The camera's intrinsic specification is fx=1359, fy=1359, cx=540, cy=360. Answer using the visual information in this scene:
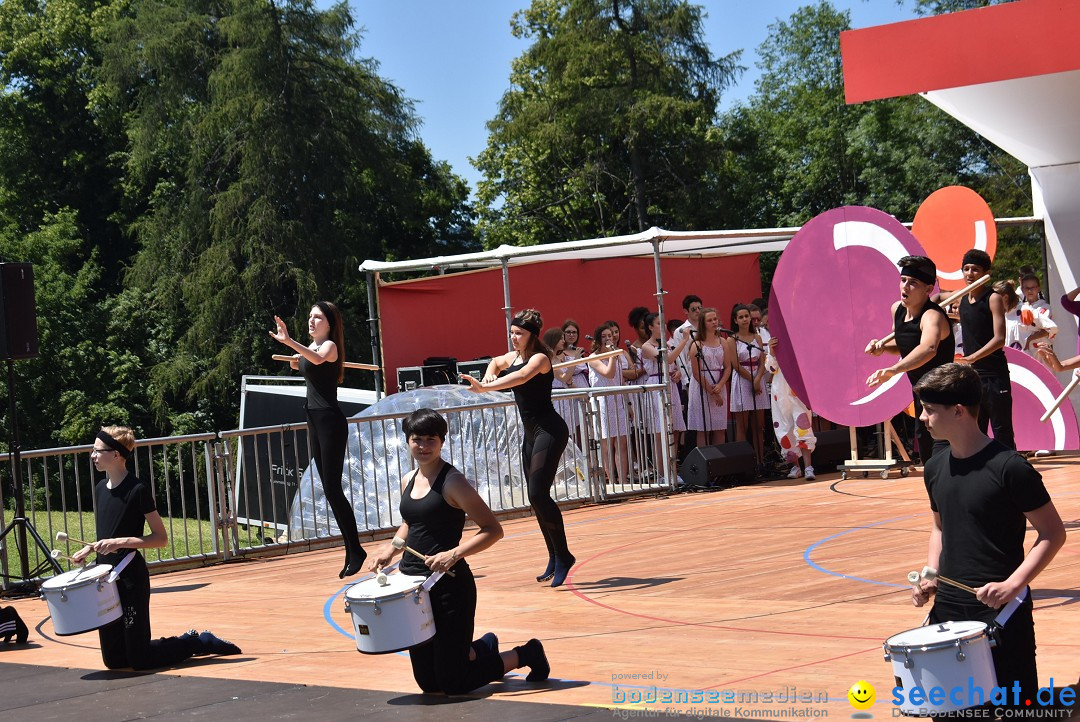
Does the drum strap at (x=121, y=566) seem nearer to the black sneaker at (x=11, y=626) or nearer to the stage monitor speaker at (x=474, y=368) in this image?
the black sneaker at (x=11, y=626)

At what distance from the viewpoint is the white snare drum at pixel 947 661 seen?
4.00 metres

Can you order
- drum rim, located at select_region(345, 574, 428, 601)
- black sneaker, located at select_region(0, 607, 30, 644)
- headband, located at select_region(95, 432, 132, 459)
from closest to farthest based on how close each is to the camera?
1. drum rim, located at select_region(345, 574, 428, 601)
2. headband, located at select_region(95, 432, 132, 459)
3. black sneaker, located at select_region(0, 607, 30, 644)

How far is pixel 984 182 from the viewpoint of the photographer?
1602 inches

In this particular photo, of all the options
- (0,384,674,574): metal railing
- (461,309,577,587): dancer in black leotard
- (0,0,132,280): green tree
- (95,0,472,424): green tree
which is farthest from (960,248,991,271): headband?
(0,0,132,280): green tree

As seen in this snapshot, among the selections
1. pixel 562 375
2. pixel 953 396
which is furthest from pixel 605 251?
pixel 953 396

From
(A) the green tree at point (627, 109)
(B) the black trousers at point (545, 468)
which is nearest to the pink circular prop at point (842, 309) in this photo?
(B) the black trousers at point (545, 468)

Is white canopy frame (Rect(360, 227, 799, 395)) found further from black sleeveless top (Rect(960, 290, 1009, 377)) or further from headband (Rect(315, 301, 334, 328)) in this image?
black sleeveless top (Rect(960, 290, 1009, 377))

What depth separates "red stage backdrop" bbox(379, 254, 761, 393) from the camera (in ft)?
65.1

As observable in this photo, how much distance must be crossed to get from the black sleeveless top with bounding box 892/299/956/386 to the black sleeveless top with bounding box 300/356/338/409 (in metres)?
4.08

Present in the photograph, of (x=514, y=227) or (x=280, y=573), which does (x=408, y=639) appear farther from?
(x=514, y=227)

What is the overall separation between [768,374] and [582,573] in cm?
693

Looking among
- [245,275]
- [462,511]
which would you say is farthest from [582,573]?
[245,275]

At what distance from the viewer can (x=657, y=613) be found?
758cm

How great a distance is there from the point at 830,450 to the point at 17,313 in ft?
29.5
